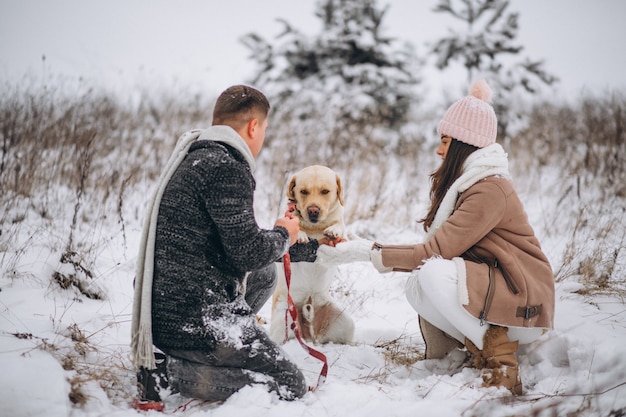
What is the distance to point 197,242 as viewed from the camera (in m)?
2.08

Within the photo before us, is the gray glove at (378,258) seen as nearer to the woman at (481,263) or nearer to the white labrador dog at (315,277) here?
the woman at (481,263)

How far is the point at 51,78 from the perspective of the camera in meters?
6.29

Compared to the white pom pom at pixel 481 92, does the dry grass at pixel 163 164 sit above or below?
below

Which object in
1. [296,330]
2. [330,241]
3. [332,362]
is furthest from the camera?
[330,241]

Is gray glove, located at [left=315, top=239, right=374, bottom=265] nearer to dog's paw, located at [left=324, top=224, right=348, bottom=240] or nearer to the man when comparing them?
dog's paw, located at [left=324, top=224, right=348, bottom=240]

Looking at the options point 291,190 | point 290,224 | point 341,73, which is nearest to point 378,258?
point 290,224

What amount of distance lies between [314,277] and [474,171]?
4.35ft

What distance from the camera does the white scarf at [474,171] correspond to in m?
2.52

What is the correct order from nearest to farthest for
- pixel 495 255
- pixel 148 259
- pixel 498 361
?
1. pixel 148 259
2. pixel 498 361
3. pixel 495 255

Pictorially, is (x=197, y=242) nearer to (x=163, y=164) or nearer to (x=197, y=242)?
(x=197, y=242)

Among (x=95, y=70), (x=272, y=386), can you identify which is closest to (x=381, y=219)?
(x=272, y=386)

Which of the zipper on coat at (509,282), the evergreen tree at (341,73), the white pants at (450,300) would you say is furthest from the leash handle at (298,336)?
the evergreen tree at (341,73)

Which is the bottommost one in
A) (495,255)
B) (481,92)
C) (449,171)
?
(495,255)

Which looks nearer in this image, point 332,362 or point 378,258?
point 378,258
